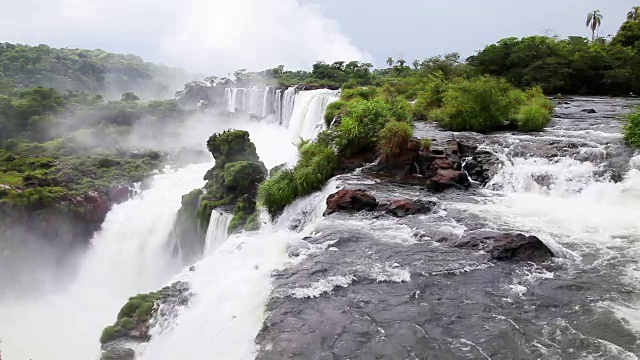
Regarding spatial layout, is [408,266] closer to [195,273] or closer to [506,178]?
[195,273]

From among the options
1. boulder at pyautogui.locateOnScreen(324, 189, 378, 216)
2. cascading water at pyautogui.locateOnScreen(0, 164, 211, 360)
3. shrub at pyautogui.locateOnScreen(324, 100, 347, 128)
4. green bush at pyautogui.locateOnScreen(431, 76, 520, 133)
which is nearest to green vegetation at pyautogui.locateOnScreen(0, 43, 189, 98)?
cascading water at pyautogui.locateOnScreen(0, 164, 211, 360)

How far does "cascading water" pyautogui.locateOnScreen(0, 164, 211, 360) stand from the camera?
15630 mm

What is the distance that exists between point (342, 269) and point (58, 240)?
67.5ft

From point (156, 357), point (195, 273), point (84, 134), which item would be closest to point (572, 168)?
point (195, 273)

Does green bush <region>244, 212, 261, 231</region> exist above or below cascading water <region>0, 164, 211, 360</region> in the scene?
above

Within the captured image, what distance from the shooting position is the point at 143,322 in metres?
7.90

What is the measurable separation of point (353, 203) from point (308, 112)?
19132 mm

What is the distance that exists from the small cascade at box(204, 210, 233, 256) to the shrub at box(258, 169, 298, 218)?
402 cm

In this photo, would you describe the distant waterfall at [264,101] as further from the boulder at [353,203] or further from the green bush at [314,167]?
the boulder at [353,203]

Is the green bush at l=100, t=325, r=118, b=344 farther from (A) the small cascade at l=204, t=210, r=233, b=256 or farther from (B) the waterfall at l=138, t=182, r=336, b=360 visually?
(A) the small cascade at l=204, t=210, r=233, b=256

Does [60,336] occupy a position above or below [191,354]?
below

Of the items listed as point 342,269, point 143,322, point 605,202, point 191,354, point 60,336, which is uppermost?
point 605,202

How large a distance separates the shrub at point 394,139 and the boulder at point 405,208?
2.88 metres

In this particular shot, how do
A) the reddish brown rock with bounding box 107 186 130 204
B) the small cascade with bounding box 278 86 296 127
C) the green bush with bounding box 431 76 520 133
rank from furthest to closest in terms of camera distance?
the small cascade with bounding box 278 86 296 127 → the reddish brown rock with bounding box 107 186 130 204 → the green bush with bounding box 431 76 520 133
